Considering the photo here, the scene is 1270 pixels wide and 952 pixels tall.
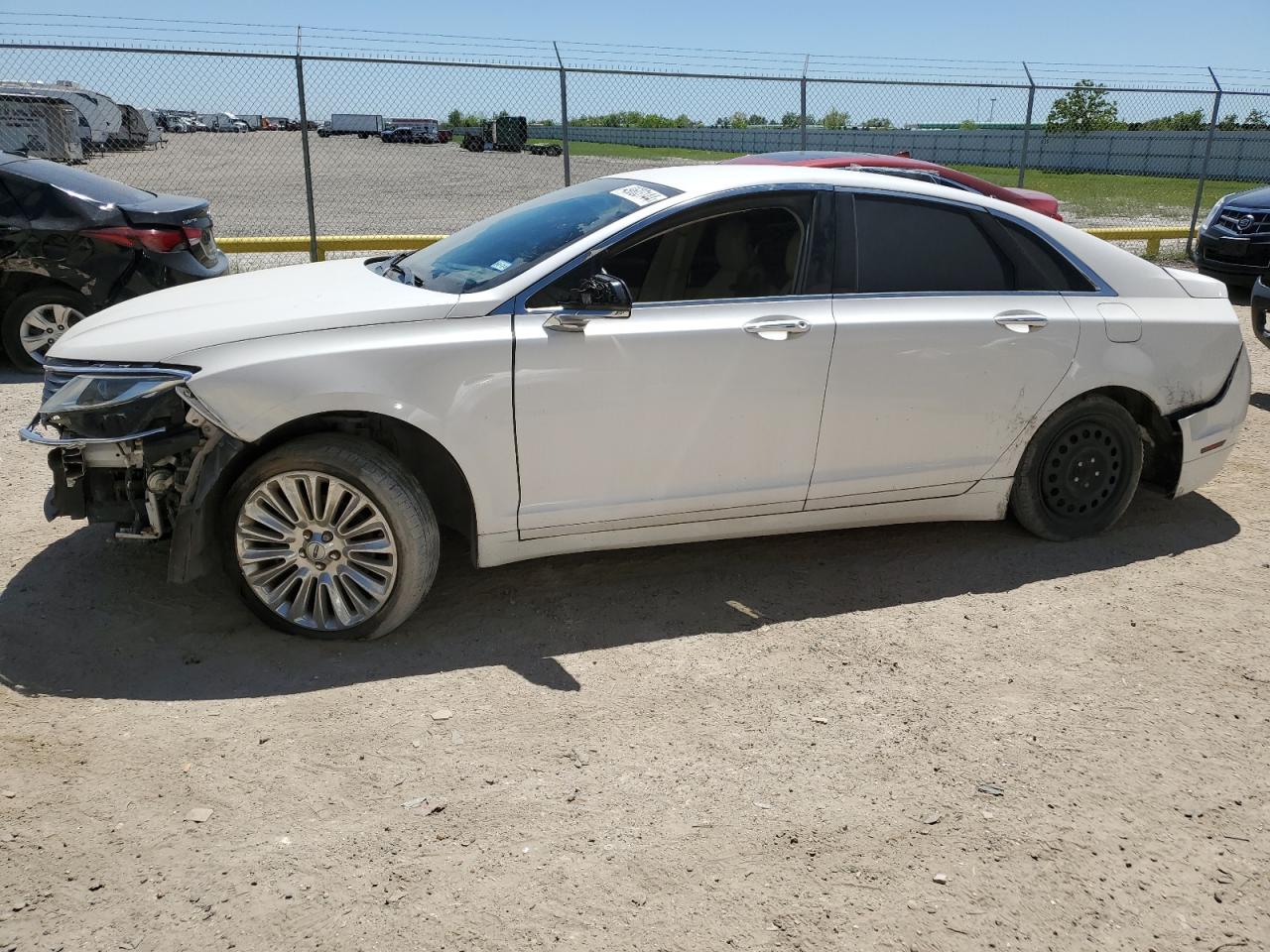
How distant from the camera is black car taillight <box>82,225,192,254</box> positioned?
7398 millimetres

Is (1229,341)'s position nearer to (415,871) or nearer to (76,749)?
(415,871)

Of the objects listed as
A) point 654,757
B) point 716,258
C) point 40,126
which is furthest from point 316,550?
point 40,126

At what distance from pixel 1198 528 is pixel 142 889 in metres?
4.91

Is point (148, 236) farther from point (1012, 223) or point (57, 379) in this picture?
point (1012, 223)

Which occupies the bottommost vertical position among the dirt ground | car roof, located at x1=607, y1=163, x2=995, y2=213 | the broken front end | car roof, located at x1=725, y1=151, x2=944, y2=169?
the dirt ground

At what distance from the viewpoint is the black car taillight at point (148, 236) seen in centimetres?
740

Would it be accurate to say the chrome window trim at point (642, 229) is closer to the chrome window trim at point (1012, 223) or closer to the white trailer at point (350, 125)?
the chrome window trim at point (1012, 223)

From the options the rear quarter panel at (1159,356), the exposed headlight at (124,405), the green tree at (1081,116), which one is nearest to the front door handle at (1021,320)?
the rear quarter panel at (1159,356)

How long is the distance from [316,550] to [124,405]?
0.81 metres

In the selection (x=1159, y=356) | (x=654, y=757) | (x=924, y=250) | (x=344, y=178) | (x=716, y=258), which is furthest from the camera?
(x=344, y=178)

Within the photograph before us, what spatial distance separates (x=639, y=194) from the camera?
14.5ft

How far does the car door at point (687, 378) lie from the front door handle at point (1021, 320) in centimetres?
81

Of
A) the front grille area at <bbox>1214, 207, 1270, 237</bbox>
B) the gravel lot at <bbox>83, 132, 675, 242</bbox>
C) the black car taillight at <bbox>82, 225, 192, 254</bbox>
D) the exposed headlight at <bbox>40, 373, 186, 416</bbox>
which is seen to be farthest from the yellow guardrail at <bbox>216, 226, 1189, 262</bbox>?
the front grille area at <bbox>1214, 207, 1270, 237</bbox>

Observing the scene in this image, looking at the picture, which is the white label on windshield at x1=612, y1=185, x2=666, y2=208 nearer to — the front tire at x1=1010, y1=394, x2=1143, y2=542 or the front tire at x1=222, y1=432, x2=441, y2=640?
the front tire at x1=222, y1=432, x2=441, y2=640
